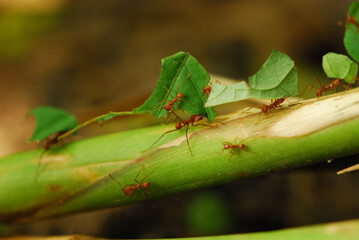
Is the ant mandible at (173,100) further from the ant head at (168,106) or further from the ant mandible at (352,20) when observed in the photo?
the ant mandible at (352,20)

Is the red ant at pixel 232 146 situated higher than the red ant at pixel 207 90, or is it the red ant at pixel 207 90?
the red ant at pixel 207 90

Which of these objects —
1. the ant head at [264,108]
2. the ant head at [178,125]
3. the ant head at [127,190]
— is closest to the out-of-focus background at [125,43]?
the ant head at [127,190]

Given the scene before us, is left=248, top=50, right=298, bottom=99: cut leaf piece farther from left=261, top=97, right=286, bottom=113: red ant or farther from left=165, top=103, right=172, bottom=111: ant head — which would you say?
left=165, top=103, right=172, bottom=111: ant head

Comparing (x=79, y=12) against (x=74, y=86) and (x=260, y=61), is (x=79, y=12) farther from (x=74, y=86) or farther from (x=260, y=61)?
(x=260, y=61)

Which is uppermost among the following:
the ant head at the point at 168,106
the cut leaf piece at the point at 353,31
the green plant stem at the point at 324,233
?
the cut leaf piece at the point at 353,31

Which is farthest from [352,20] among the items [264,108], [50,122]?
[50,122]

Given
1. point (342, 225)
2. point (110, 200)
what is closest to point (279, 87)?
point (342, 225)
